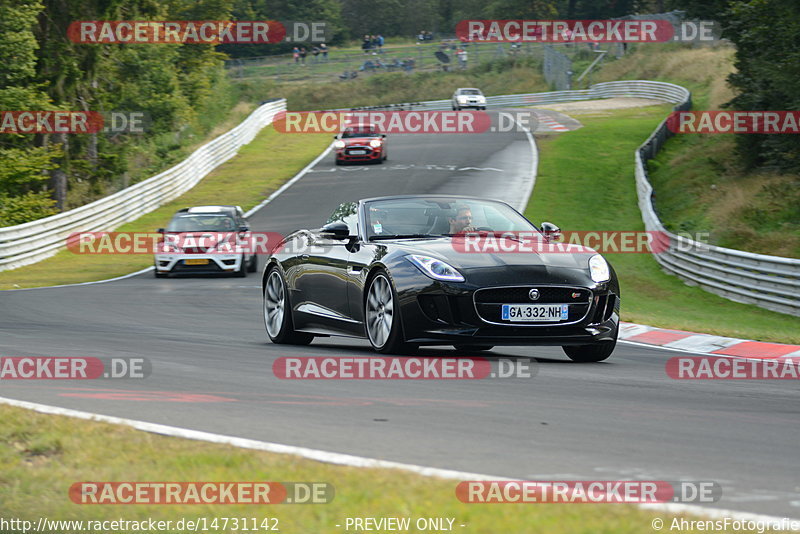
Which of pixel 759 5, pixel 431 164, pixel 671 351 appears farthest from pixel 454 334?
pixel 431 164

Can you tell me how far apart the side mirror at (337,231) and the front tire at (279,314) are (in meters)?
1.62

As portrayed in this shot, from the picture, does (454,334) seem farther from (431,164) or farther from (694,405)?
(431,164)

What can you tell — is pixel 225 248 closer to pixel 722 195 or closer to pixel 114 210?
pixel 114 210

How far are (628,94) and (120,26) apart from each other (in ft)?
116

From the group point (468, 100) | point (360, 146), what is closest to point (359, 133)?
point (360, 146)

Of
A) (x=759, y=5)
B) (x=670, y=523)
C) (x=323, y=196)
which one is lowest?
(x=323, y=196)

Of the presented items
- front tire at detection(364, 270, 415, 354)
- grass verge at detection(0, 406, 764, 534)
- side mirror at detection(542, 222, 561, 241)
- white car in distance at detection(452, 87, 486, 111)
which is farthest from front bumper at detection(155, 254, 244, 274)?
white car in distance at detection(452, 87, 486, 111)

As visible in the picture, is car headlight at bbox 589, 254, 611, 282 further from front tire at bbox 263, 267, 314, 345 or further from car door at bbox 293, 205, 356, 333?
front tire at bbox 263, 267, 314, 345

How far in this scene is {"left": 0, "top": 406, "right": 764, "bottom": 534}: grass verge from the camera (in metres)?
4.28

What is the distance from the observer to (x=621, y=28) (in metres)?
86.2

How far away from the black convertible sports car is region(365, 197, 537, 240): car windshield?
Answer: 12 mm

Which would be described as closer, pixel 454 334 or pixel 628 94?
pixel 454 334

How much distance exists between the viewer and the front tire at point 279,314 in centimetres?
1180

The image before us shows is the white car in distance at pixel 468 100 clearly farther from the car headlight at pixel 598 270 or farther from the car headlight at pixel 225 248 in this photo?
the car headlight at pixel 598 270
